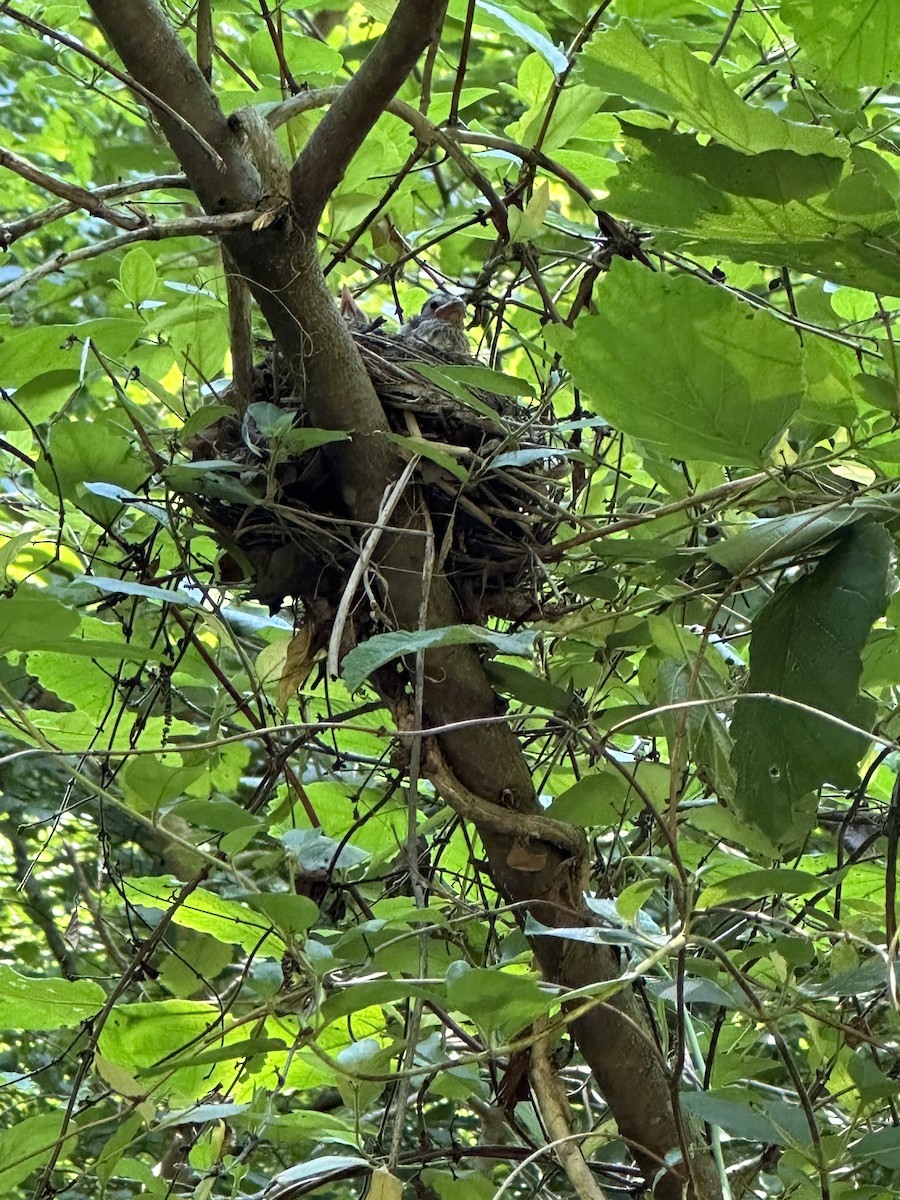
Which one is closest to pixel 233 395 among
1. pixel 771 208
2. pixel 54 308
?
pixel 771 208

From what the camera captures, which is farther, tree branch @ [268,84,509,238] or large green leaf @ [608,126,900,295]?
tree branch @ [268,84,509,238]

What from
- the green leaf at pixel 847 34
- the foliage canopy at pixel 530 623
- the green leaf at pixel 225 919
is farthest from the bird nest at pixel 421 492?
the green leaf at pixel 847 34

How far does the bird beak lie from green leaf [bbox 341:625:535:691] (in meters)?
0.69

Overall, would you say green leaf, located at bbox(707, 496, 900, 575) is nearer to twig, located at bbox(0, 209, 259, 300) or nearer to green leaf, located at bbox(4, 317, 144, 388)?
twig, located at bbox(0, 209, 259, 300)

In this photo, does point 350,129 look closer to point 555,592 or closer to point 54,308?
point 555,592

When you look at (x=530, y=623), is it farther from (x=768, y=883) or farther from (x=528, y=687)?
(x=768, y=883)

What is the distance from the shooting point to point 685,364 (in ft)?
1.52

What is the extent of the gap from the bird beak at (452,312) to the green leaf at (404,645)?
691 mm

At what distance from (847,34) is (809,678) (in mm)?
296

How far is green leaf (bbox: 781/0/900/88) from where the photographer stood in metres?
0.42

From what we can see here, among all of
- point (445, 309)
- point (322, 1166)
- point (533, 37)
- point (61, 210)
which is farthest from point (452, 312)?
point (322, 1166)

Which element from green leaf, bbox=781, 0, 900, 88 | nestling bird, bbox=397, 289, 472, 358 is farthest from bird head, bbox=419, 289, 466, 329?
green leaf, bbox=781, 0, 900, 88

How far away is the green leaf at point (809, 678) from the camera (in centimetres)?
55

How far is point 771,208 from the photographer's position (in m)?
0.44
